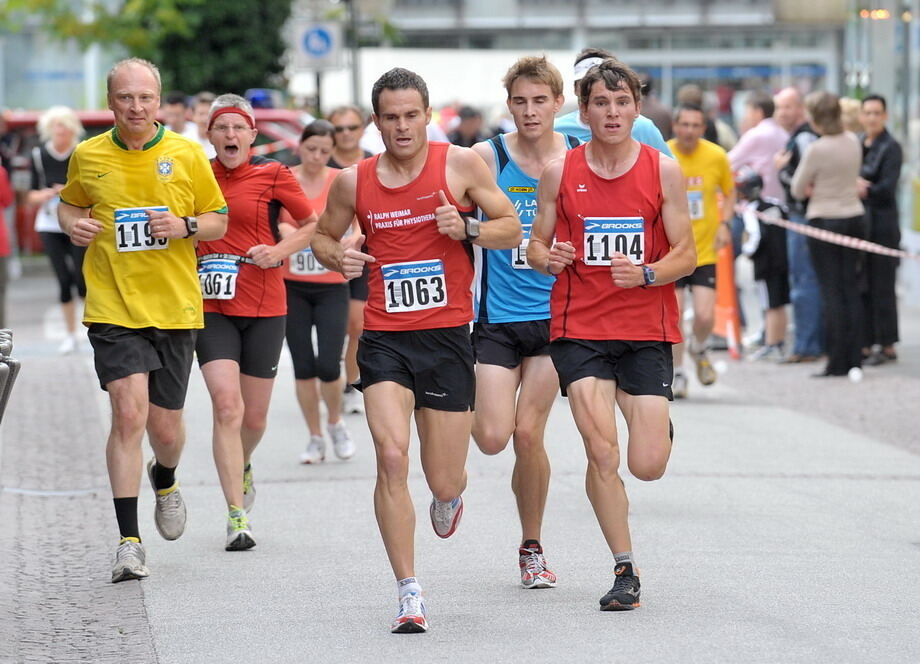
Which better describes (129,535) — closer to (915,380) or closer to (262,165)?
(262,165)

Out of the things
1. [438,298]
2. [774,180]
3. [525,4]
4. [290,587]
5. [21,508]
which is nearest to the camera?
[438,298]

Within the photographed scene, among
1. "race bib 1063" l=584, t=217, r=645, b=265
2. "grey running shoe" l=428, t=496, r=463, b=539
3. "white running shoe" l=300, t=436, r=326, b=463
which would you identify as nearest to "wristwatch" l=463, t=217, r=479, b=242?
"race bib 1063" l=584, t=217, r=645, b=265

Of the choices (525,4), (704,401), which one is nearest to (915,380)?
(704,401)

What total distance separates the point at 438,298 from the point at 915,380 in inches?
328

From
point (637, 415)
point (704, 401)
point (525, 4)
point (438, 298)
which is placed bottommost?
point (704, 401)

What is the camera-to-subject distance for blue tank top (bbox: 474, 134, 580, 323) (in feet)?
24.2

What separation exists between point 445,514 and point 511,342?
78 centimetres

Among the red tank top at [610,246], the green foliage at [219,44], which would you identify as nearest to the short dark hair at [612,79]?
the red tank top at [610,246]

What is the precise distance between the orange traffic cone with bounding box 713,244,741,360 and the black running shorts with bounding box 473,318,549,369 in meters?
8.86

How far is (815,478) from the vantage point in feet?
32.5

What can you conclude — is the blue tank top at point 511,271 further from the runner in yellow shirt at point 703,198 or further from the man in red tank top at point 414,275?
the runner in yellow shirt at point 703,198

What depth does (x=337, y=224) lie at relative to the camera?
6.84m

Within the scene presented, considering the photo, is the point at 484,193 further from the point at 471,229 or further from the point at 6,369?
the point at 6,369

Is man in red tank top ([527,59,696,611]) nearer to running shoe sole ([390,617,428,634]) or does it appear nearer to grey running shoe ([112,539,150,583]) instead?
running shoe sole ([390,617,428,634])
